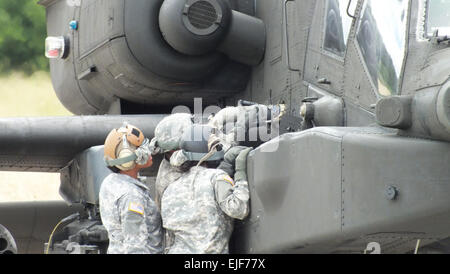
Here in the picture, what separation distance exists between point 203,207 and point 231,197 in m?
0.17

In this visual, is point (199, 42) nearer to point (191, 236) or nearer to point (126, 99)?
point (126, 99)

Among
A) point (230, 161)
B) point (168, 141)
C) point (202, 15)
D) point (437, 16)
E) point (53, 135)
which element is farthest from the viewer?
point (53, 135)

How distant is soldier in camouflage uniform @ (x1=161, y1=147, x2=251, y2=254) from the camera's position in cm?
488

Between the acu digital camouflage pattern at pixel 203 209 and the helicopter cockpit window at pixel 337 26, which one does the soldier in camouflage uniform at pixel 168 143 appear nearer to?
the acu digital camouflage pattern at pixel 203 209

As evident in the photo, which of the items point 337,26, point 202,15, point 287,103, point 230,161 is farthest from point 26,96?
point 230,161

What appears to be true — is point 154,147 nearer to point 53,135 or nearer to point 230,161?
point 230,161

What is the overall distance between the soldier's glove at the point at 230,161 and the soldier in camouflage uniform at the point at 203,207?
157mm

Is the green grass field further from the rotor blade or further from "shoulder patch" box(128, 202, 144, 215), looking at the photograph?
"shoulder patch" box(128, 202, 144, 215)

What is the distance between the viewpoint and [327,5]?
595cm

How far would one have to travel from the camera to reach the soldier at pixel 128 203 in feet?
16.2

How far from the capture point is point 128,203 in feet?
16.3

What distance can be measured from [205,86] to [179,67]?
383mm

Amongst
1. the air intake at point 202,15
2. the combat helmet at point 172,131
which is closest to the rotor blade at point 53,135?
Result: the air intake at point 202,15
